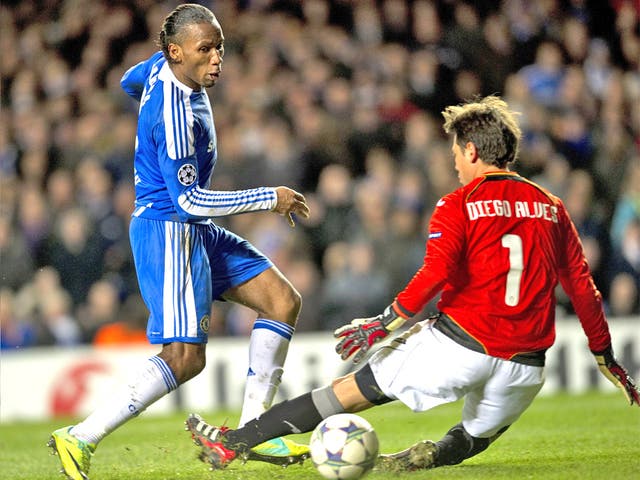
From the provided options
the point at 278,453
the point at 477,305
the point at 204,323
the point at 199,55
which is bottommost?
the point at 278,453

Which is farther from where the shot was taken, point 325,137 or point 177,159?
point 325,137

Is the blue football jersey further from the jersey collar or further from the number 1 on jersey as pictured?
the number 1 on jersey

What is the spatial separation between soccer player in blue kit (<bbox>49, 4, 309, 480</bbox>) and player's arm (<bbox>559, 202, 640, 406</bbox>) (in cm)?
130

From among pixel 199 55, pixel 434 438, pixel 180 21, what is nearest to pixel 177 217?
pixel 199 55

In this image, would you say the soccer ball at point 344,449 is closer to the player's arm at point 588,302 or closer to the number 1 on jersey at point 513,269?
the number 1 on jersey at point 513,269

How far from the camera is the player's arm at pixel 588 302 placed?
5395mm

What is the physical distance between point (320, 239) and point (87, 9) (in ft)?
18.1

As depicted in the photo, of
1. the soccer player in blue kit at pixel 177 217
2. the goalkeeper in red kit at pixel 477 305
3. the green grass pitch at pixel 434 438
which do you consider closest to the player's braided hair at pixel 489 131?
the goalkeeper in red kit at pixel 477 305

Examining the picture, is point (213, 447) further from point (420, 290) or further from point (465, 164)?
point (465, 164)

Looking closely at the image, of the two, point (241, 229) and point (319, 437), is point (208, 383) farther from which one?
point (319, 437)

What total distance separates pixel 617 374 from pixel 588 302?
1.31ft

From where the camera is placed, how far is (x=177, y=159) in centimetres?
557

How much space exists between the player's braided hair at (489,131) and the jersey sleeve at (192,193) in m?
0.98

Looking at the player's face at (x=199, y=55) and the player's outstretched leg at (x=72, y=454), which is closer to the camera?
the player's outstretched leg at (x=72, y=454)
